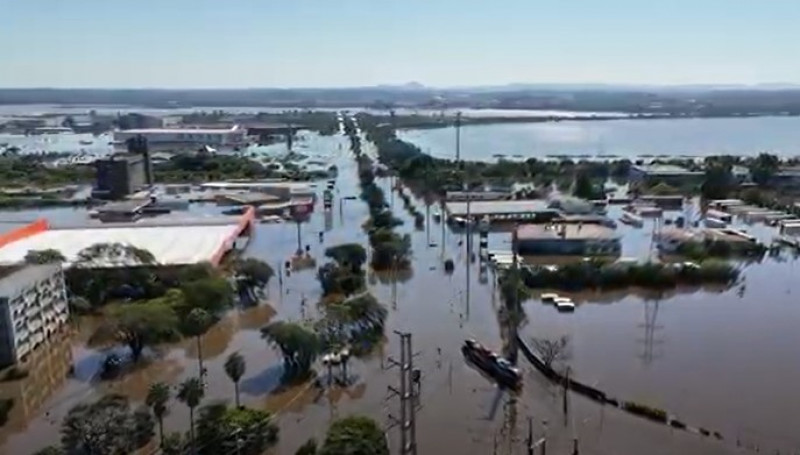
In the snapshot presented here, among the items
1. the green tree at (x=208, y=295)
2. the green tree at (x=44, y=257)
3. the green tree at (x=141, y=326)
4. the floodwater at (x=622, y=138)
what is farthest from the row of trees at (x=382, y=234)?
the floodwater at (x=622, y=138)

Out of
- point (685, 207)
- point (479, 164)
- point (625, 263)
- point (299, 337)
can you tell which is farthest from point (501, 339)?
point (479, 164)

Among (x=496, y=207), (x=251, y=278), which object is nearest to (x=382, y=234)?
(x=251, y=278)

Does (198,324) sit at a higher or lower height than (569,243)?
higher

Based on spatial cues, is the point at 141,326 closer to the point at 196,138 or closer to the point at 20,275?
the point at 20,275

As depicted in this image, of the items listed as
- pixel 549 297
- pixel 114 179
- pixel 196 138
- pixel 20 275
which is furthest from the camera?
pixel 196 138

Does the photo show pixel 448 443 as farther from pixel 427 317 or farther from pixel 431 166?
pixel 431 166

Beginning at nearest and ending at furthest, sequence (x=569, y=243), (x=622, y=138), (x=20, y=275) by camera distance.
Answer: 1. (x=20, y=275)
2. (x=569, y=243)
3. (x=622, y=138)

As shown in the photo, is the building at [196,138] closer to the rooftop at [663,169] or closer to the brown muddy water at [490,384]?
the rooftop at [663,169]
